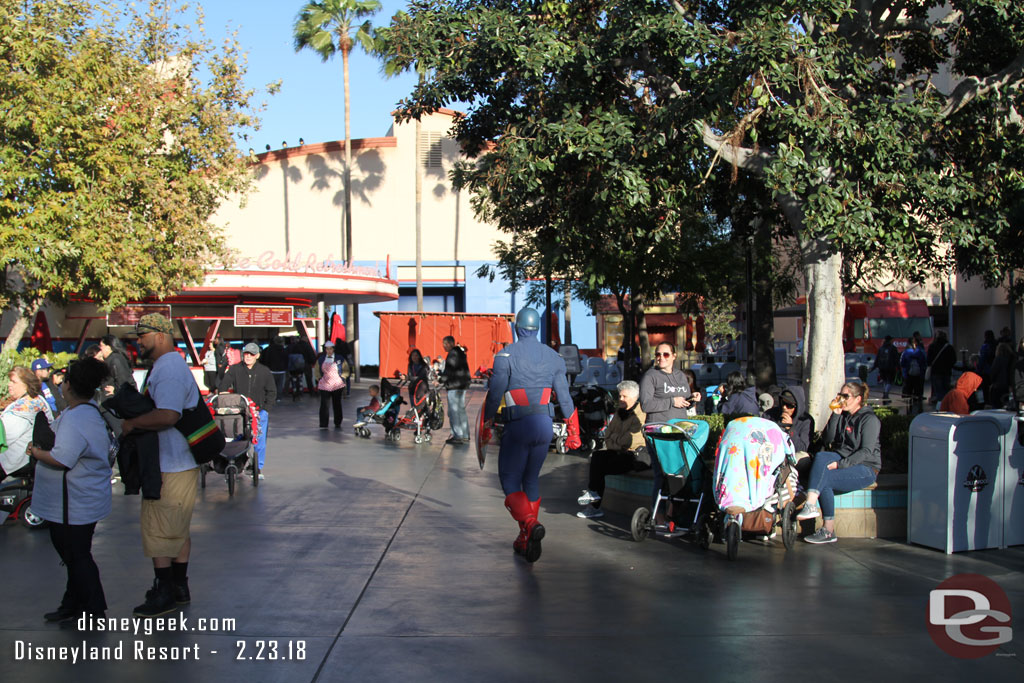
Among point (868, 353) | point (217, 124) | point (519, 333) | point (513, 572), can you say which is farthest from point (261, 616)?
point (868, 353)

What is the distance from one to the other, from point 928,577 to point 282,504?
19.5ft

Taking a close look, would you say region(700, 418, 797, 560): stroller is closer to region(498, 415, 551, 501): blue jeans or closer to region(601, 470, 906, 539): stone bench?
region(601, 470, 906, 539): stone bench

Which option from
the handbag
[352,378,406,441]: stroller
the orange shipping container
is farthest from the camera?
the orange shipping container

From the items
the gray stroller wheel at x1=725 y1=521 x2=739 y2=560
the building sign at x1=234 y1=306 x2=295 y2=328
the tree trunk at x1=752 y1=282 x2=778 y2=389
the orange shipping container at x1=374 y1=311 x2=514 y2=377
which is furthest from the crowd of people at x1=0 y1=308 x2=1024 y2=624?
the orange shipping container at x1=374 y1=311 x2=514 y2=377

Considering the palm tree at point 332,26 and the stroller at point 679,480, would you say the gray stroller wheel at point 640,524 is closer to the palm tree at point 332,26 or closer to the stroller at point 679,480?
the stroller at point 679,480

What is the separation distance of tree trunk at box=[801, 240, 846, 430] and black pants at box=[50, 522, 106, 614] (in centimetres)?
762

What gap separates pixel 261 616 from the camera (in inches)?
221

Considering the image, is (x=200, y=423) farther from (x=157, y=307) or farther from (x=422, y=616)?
(x=157, y=307)

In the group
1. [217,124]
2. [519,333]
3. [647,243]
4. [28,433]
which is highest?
[217,124]

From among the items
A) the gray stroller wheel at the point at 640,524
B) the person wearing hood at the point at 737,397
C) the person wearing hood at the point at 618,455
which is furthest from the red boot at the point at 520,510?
the person wearing hood at the point at 737,397

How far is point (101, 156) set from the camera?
17.8m

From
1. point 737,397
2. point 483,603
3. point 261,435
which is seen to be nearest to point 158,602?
point 483,603

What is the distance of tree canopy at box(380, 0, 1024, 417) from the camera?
31.0ft

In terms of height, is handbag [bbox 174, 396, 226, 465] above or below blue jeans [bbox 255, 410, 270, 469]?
above
